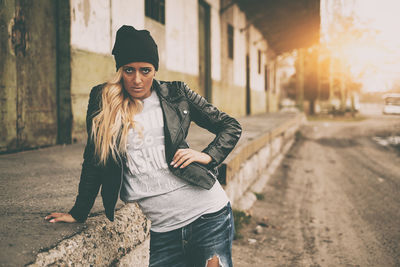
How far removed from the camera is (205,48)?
31.9ft

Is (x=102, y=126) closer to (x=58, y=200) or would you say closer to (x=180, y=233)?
(x=180, y=233)

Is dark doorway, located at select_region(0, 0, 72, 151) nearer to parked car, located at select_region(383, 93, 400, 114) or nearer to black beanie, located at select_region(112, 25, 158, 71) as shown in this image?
black beanie, located at select_region(112, 25, 158, 71)

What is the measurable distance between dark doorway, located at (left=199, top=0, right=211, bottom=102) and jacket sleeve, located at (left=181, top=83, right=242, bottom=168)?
7732mm

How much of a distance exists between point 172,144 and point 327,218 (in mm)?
3611

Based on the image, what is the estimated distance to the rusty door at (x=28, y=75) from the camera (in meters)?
3.71

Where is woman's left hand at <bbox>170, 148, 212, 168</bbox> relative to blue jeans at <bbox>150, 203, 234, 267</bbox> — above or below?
above

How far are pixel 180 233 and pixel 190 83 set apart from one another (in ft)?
22.9

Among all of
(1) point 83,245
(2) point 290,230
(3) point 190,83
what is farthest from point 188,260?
(3) point 190,83

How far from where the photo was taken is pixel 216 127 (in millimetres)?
1729

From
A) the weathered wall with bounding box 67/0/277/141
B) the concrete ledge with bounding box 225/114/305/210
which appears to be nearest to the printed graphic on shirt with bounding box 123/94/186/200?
the concrete ledge with bounding box 225/114/305/210

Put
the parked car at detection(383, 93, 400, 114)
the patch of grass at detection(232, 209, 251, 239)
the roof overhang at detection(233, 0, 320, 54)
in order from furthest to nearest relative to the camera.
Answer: the parked car at detection(383, 93, 400, 114) → the roof overhang at detection(233, 0, 320, 54) → the patch of grass at detection(232, 209, 251, 239)

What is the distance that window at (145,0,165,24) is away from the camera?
636 centimetres

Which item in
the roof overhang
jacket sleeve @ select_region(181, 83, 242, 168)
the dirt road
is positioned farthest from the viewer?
the roof overhang

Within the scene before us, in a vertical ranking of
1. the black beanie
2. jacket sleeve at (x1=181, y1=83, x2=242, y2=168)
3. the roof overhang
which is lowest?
jacket sleeve at (x1=181, y1=83, x2=242, y2=168)
